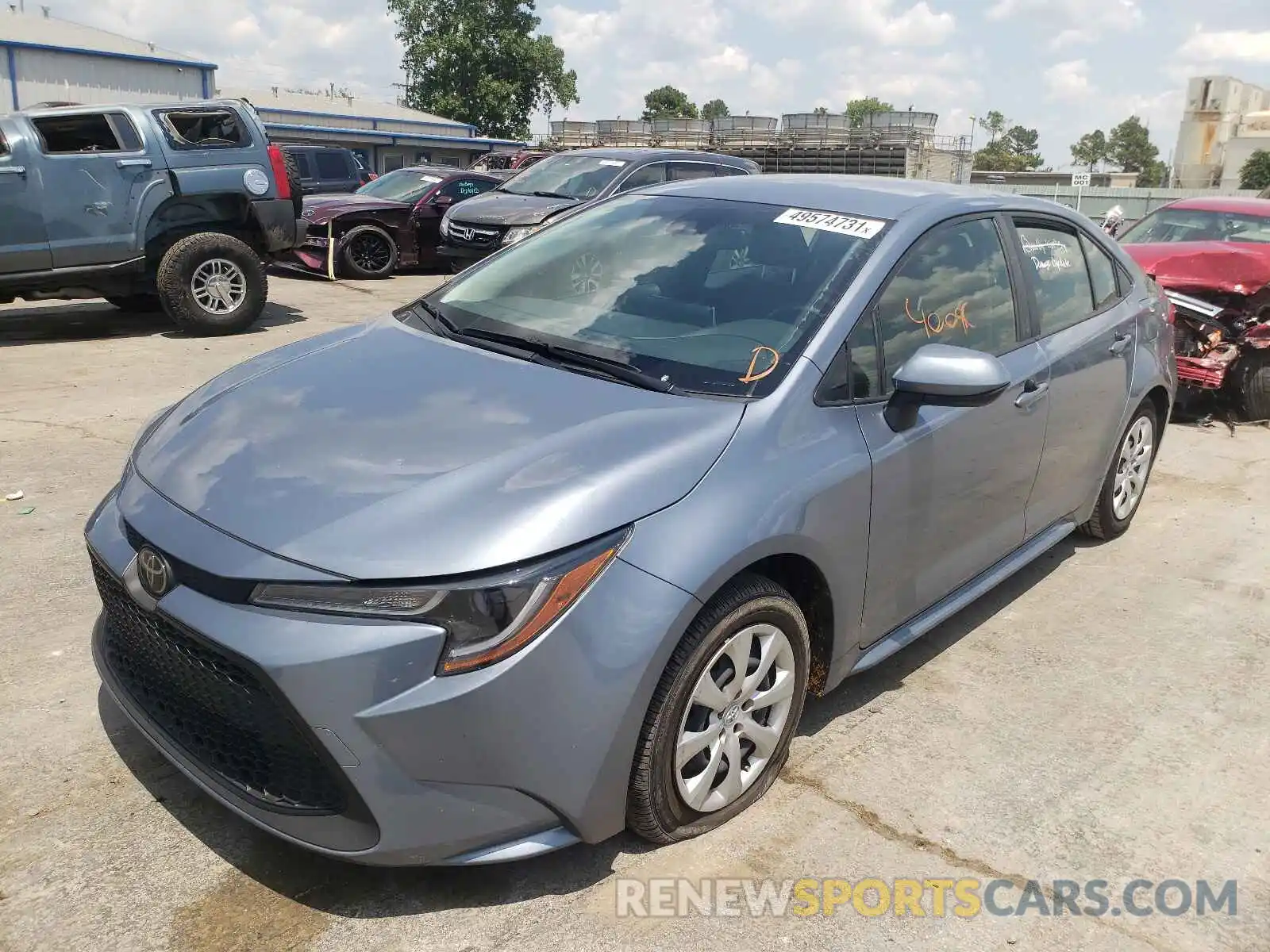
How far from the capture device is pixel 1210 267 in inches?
307

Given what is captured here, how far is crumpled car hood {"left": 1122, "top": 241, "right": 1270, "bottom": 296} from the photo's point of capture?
24.8 ft

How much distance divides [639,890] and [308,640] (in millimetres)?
1053

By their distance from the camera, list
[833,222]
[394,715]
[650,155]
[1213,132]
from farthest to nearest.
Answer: [1213,132]
[650,155]
[833,222]
[394,715]

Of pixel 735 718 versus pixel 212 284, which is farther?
pixel 212 284

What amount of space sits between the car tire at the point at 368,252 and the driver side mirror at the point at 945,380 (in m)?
12.0

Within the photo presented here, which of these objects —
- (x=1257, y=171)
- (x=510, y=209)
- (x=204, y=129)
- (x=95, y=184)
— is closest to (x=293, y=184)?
(x=204, y=129)

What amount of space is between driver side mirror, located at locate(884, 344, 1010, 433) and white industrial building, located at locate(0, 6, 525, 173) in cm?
1841

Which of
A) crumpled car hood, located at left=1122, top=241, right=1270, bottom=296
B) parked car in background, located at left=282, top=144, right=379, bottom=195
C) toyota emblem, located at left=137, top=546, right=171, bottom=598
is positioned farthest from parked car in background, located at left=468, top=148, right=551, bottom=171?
toyota emblem, located at left=137, top=546, right=171, bottom=598

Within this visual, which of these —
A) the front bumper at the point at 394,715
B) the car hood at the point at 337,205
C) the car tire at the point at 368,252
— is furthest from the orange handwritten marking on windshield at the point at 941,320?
the car tire at the point at 368,252

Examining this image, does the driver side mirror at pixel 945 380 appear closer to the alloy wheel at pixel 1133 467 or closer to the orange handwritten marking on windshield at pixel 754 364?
the orange handwritten marking on windshield at pixel 754 364

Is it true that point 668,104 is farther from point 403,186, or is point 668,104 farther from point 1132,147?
point 403,186

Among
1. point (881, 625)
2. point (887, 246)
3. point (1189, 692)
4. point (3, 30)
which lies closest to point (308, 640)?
point (881, 625)

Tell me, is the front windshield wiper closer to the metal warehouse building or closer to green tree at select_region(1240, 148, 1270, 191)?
the metal warehouse building

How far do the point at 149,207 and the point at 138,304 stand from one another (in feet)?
5.99
